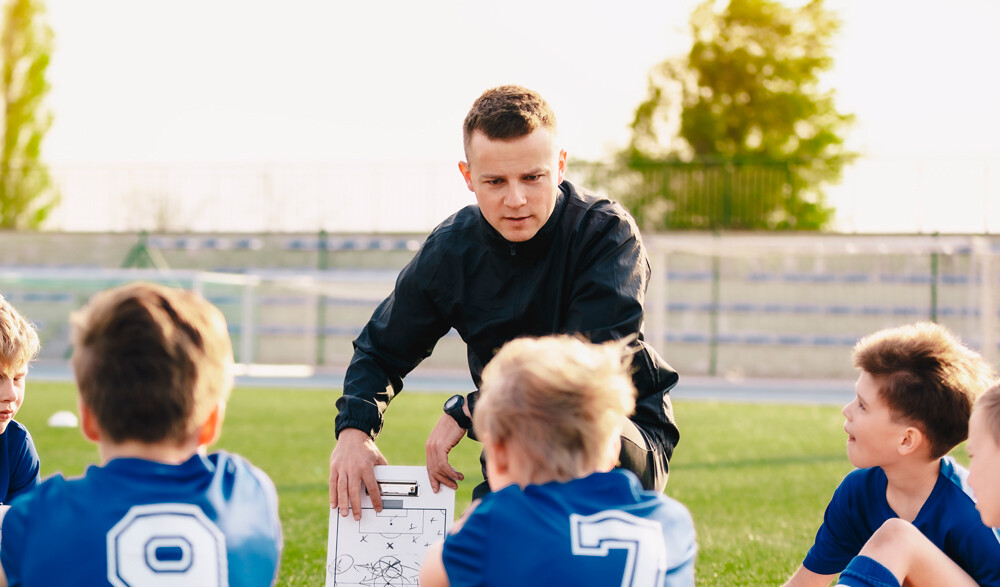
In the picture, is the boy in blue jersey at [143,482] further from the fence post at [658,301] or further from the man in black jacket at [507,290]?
the fence post at [658,301]

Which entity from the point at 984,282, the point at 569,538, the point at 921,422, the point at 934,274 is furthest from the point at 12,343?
the point at 934,274

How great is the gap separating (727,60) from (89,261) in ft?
50.5

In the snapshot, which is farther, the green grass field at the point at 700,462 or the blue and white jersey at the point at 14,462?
the green grass field at the point at 700,462

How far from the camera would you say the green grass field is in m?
3.50

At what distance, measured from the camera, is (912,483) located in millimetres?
2217

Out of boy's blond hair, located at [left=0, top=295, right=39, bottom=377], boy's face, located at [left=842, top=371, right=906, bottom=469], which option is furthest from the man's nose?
boy's blond hair, located at [left=0, top=295, right=39, bottom=377]

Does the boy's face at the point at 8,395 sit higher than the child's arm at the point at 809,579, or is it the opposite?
the boy's face at the point at 8,395

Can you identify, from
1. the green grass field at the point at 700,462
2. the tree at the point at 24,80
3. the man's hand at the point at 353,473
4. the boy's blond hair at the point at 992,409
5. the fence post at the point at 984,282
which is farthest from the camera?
the tree at the point at 24,80

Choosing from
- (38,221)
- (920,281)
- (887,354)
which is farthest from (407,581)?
(38,221)

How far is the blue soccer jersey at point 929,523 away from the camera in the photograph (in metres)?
2.06

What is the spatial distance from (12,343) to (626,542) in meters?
1.72

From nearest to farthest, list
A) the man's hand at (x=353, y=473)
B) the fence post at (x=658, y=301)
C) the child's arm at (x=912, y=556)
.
Answer: 1. the child's arm at (x=912, y=556)
2. the man's hand at (x=353, y=473)
3. the fence post at (x=658, y=301)

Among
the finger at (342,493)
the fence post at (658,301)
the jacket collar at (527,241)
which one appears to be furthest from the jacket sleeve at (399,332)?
the fence post at (658,301)

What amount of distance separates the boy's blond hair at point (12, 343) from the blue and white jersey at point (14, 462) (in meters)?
0.19
